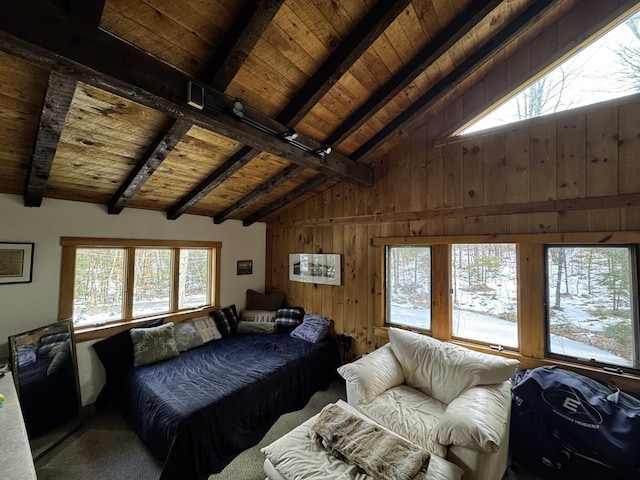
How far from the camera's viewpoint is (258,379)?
8.44 feet

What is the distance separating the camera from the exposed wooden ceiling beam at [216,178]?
2441mm

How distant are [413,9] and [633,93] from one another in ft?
6.21

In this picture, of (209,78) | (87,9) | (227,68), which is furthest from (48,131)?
(227,68)

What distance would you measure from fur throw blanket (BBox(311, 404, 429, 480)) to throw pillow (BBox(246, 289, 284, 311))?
2405mm

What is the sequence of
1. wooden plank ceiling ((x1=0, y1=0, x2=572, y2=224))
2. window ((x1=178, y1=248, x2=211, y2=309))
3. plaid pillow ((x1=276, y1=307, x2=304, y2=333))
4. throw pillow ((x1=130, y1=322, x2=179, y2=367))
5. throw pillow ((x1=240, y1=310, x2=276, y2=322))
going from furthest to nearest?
1. throw pillow ((x1=240, y1=310, x2=276, y2=322))
2. plaid pillow ((x1=276, y1=307, x2=304, y2=333))
3. window ((x1=178, y1=248, x2=211, y2=309))
4. throw pillow ((x1=130, y1=322, x2=179, y2=367))
5. wooden plank ceiling ((x1=0, y1=0, x2=572, y2=224))

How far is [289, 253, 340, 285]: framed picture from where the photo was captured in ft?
12.2

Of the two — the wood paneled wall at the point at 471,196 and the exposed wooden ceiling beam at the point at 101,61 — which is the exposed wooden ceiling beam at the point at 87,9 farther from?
the wood paneled wall at the point at 471,196

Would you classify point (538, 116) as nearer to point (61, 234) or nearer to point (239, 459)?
point (239, 459)

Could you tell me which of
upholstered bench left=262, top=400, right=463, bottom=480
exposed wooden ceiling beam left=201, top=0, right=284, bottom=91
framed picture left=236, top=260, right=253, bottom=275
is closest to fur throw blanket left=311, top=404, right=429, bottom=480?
upholstered bench left=262, top=400, right=463, bottom=480

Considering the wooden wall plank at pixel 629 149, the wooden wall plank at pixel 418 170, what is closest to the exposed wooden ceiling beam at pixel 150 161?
the wooden wall plank at pixel 418 170

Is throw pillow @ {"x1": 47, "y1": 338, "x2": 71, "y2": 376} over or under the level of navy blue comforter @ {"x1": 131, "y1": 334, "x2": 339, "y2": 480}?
over

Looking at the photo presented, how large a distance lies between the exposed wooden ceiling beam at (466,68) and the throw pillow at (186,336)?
2949mm

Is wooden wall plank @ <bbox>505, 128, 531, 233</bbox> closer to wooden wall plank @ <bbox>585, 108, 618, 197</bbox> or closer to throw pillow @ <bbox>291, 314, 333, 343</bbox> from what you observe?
wooden wall plank @ <bbox>585, 108, 618, 197</bbox>

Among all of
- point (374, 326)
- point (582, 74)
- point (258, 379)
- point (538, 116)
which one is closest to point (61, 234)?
point (258, 379)
